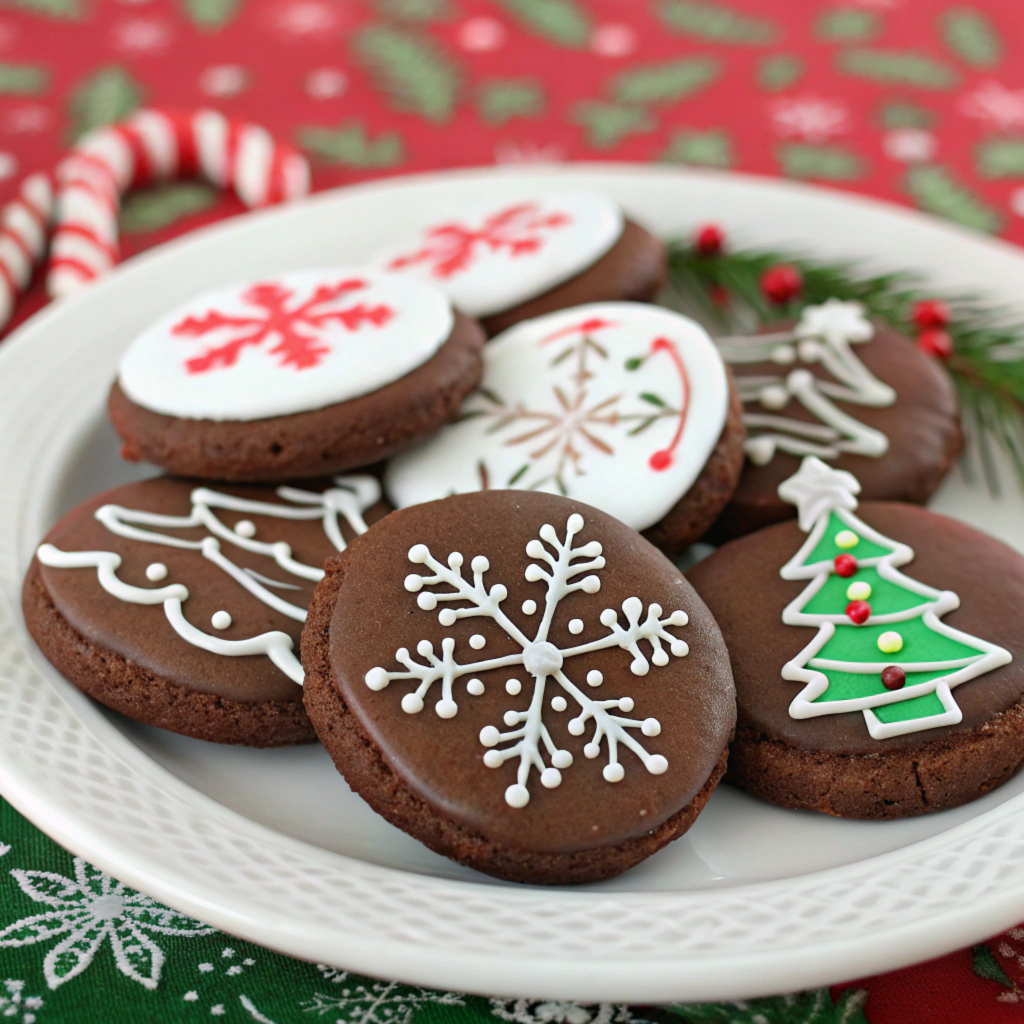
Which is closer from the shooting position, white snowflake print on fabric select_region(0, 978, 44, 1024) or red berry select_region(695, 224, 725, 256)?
white snowflake print on fabric select_region(0, 978, 44, 1024)

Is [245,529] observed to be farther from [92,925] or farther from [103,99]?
[103,99]

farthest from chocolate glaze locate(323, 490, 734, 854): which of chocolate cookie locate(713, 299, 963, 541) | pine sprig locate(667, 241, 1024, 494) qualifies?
pine sprig locate(667, 241, 1024, 494)

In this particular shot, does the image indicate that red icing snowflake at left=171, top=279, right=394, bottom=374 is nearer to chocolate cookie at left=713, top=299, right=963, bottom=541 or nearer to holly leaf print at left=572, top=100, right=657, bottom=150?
chocolate cookie at left=713, top=299, right=963, bottom=541

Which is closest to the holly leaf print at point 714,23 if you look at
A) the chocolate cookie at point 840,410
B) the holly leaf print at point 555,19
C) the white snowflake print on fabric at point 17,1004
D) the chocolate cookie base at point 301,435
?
the holly leaf print at point 555,19

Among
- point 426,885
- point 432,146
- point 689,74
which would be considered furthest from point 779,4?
point 426,885

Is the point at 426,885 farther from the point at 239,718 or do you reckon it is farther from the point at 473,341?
the point at 473,341

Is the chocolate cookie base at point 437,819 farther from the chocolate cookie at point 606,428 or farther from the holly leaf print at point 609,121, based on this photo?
the holly leaf print at point 609,121
